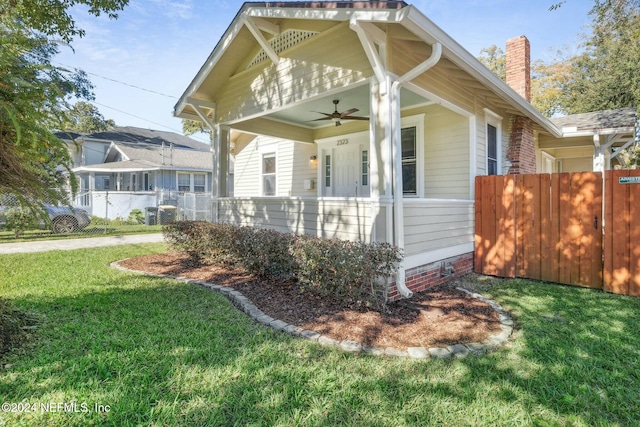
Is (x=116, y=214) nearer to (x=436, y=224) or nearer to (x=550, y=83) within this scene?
(x=436, y=224)

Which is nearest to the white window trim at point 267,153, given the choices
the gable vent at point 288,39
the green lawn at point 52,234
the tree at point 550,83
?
the gable vent at point 288,39

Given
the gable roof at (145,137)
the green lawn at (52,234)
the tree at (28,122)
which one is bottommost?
the green lawn at (52,234)

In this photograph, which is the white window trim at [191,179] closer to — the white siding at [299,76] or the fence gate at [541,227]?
the white siding at [299,76]

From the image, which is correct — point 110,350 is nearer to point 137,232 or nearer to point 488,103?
point 488,103

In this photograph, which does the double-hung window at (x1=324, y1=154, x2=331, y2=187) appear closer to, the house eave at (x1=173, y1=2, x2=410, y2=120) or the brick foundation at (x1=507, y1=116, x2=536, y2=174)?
the house eave at (x1=173, y1=2, x2=410, y2=120)

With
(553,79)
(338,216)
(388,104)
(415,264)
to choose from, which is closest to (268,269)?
(338,216)

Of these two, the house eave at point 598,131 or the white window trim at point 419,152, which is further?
the house eave at point 598,131

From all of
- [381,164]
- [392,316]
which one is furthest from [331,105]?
[392,316]

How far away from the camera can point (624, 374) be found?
8.87ft

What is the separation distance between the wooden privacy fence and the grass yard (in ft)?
3.55

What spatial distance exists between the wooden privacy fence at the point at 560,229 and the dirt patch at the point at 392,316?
1.61 metres

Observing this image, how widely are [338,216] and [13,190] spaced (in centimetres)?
368

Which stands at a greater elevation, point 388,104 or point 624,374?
point 388,104

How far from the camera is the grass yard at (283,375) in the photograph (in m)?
2.18
